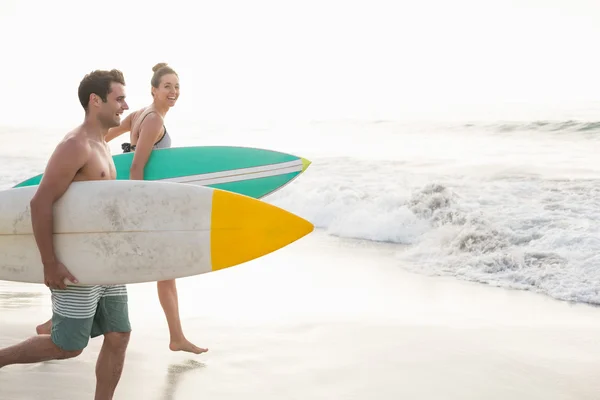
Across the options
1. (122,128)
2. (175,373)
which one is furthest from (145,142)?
(175,373)

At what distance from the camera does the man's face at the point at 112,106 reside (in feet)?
8.58

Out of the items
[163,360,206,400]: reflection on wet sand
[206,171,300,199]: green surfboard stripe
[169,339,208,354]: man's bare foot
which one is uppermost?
[206,171,300,199]: green surfboard stripe

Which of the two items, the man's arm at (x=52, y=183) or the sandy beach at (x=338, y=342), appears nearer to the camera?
the man's arm at (x=52, y=183)

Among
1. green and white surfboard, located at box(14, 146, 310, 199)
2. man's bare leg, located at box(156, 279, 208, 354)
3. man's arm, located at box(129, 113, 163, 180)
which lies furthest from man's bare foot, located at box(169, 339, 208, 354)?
green and white surfboard, located at box(14, 146, 310, 199)

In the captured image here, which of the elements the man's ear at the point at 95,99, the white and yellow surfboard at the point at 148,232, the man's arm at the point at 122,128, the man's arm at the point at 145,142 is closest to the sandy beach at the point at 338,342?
the white and yellow surfboard at the point at 148,232

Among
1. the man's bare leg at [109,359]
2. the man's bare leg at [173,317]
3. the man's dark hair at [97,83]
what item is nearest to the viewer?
the man's dark hair at [97,83]

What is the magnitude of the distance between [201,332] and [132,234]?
1.63 m

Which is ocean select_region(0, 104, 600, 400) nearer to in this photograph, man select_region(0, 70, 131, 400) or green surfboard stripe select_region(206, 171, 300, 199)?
man select_region(0, 70, 131, 400)

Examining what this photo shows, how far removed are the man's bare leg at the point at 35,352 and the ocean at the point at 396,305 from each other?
53 centimetres

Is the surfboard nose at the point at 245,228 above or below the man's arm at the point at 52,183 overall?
below

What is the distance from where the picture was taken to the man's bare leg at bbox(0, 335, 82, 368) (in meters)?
2.69

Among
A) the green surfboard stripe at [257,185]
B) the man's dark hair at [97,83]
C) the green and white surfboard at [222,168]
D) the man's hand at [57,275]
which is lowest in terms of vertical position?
the man's hand at [57,275]

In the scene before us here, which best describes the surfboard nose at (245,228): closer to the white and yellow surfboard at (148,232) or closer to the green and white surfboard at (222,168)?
the white and yellow surfboard at (148,232)

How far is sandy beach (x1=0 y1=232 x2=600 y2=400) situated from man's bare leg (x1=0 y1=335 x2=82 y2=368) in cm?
52
